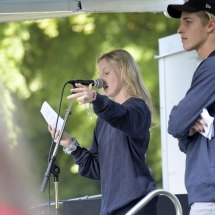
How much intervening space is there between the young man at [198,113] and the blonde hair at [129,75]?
0.65 meters

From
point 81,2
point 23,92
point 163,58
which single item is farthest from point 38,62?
point 81,2

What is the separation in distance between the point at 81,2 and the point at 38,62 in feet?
18.5

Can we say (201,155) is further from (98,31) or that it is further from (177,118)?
(98,31)

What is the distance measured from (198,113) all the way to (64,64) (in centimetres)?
735

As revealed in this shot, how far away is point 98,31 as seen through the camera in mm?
10859

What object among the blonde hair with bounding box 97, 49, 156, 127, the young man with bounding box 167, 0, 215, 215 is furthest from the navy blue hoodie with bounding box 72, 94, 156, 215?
the young man with bounding box 167, 0, 215, 215

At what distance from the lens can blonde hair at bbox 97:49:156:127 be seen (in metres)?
4.27

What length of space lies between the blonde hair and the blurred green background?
580 cm

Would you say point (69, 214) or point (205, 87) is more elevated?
point (205, 87)

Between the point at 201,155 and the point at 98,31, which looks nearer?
the point at 201,155

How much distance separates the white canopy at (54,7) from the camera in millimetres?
5176

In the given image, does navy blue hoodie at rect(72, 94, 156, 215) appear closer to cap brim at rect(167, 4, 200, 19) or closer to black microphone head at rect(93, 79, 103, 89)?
black microphone head at rect(93, 79, 103, 89)

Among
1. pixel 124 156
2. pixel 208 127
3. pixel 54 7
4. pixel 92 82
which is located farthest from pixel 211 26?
pixel 54 7

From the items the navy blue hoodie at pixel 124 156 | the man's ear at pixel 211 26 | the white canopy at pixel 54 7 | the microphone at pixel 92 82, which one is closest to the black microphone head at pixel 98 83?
the microphone at pixel 92 82
